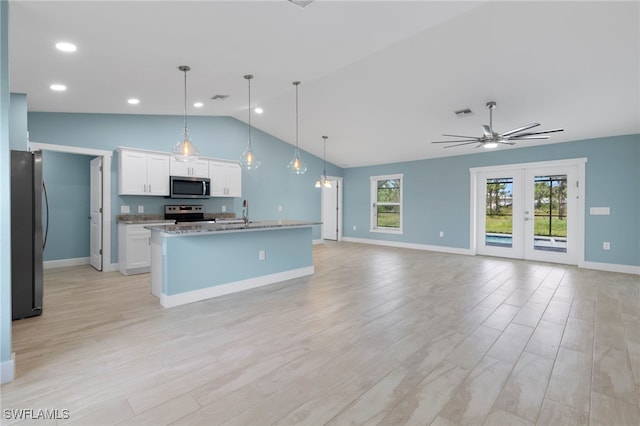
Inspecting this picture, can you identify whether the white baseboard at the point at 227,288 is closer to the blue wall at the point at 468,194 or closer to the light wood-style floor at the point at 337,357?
the light wood-style floor at the point at 337,357

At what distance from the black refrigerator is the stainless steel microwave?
96.2 inches

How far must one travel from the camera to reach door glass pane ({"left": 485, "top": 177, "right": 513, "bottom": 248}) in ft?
21.6

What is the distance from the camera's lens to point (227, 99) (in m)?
4.86

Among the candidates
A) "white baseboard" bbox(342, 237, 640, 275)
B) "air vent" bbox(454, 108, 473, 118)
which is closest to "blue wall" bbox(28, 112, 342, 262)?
"white baseboard" bbox(342, 237, 640, 275)

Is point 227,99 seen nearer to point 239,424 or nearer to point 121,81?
point 121,81

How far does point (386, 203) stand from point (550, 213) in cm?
378

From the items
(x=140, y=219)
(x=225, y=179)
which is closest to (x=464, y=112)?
(x=225, y=179)

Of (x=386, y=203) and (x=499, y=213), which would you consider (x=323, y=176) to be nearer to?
(x=386, y=203)

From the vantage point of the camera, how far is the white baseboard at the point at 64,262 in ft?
17.4

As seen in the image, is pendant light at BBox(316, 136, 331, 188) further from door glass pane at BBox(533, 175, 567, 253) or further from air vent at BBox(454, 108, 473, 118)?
door glass pane at BBox(533, 175, 567, 253)

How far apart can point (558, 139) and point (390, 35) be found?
4608mm

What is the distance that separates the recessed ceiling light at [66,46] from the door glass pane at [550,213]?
24.7ft

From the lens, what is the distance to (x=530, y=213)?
627cm

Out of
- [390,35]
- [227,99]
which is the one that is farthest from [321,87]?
[390,35]
